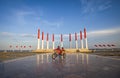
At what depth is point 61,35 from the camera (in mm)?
66375

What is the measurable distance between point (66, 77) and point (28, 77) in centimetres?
169

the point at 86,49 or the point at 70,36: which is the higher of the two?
the point at 70,36

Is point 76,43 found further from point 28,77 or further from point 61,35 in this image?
point 28,77

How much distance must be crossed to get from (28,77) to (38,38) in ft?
188

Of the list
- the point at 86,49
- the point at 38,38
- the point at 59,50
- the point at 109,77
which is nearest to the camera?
the point at 109,77

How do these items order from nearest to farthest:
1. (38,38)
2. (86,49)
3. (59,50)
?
(59,50) → (86,49) → (38,38)

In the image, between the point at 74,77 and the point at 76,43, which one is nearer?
the point at 74,77

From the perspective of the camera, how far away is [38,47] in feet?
207

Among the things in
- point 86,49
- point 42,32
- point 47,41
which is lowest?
point 86,49

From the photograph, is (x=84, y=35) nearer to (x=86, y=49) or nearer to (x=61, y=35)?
(x=86, y=49)

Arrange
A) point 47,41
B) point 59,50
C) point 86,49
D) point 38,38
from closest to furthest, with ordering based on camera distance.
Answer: point 59,50 → point 86,49 → point 38,38 → point 47,41

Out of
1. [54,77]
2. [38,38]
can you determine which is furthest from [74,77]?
[38,38]

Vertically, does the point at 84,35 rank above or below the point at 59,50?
above

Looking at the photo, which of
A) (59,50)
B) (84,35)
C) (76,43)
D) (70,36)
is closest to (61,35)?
(70,36)
